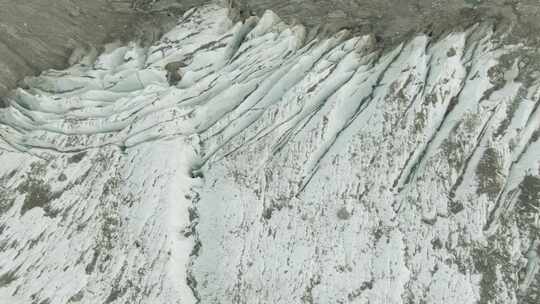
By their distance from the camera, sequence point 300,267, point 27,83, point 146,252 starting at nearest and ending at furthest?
1. point 300,267
2. point 146,252
3. point 27,83

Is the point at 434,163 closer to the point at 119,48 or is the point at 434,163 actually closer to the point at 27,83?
the point at 119,48

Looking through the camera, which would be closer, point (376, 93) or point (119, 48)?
point (376, 93)

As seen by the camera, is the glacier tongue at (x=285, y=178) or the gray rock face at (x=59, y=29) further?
the gray rock face at (x=59, y=29)

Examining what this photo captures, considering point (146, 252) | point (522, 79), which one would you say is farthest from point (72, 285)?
point (522, 79)

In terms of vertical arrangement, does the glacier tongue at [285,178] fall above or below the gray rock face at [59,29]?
below

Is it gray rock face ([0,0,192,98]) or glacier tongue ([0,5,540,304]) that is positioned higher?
gray rock face ([0,0,192,98])

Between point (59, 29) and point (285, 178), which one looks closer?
point (285, 178)

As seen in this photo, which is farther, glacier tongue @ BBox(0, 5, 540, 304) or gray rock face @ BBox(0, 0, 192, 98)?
gray rock face @ BBox(0, 0, 192, 98)

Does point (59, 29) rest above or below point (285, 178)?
above
